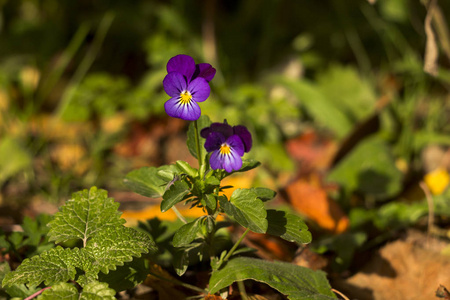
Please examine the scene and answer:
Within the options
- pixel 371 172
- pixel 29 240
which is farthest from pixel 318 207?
pixel 29 240

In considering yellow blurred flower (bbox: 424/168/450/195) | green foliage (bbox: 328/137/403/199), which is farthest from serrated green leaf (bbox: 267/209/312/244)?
yellow blurred flower (bbox: 424/168/450/195)

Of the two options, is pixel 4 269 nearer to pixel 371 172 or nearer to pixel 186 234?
pixel 186 234

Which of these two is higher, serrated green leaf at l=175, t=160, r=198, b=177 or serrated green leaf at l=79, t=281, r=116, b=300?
serrated green leaf at l=175, t=160, r=198, b=177

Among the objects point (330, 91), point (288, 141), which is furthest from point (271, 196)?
point (330, 91)

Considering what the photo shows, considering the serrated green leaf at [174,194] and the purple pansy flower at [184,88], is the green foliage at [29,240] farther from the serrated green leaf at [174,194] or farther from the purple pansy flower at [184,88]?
the purple pansy flower at [184,88]

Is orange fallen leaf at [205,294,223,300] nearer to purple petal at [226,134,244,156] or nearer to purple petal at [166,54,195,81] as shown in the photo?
purple petal at [226,134,244,156]

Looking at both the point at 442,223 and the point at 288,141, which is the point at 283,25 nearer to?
the point at 288,141

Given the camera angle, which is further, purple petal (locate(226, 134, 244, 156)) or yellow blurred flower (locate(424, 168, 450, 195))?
yellow blurred flower (locate(424, 168, 450, 195))
